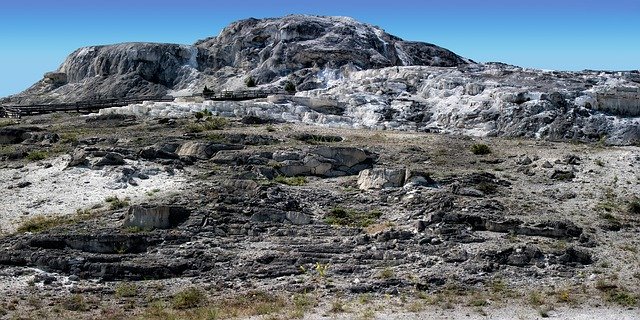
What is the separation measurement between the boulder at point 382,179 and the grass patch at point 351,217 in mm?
2924

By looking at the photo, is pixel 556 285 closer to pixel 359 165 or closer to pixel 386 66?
pixel 359 165

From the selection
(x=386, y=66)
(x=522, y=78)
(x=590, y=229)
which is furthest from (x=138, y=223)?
(x=386, y=66)

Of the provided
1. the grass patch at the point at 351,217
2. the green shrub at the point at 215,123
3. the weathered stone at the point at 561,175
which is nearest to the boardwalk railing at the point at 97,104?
the green shrub at the point at 215,123

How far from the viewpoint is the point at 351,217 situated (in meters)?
31.9

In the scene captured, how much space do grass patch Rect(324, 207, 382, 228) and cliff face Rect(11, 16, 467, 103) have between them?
3697cm

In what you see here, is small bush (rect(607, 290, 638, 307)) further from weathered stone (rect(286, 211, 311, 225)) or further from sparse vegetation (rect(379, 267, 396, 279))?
weathered stone (rect(286, 211, 311, 225))

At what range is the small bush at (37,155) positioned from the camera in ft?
129

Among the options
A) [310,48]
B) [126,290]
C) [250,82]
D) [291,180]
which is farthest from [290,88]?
[126,290]

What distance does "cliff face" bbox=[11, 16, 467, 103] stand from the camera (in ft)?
230

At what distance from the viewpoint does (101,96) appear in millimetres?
71125

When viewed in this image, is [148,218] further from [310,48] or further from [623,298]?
[310,48]

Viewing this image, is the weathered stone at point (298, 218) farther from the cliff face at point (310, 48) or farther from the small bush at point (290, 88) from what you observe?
the cliff face at point (310, 48)

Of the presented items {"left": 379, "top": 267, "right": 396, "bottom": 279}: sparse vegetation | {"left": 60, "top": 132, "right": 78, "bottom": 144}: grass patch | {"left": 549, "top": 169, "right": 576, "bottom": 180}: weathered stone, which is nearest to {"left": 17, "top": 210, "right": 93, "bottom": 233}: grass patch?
{"left": 379, "top": 267, "right": 396, "bottom": 279}: sparse vegetation

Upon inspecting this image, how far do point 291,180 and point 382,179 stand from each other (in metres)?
4.20
